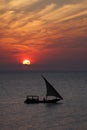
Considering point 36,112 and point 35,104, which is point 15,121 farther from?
point 35,104

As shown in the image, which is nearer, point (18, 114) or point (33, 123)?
point (33, 123)

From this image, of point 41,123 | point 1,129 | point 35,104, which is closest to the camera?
point 1,129

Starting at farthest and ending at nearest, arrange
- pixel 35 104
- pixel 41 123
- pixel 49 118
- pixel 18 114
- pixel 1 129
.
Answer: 1. pixel 35 104
2. pixel 18 114
3. pixel 49 118
4. pixel 41 123
5. pixel 1 129

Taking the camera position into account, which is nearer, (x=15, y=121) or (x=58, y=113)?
(x=15, y=121)

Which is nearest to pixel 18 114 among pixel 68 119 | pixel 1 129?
pixel 68 119

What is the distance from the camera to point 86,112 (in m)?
83.4

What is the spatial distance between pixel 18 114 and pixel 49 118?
9802mm

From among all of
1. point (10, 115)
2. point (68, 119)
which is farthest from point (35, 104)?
point (68, 119)

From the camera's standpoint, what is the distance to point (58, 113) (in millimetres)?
83312

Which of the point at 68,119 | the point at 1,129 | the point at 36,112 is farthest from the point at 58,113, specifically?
the point at 1,129

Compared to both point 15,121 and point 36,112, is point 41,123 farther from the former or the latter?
point 36,112

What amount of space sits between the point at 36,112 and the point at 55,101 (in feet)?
58.7

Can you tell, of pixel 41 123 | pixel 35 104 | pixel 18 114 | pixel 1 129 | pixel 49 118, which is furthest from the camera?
pixel 35 104

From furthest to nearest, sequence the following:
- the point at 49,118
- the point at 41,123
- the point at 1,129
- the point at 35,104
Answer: the point at 35,104 → the point at 49,118 → the point at 41,123 → the point at 1,129
